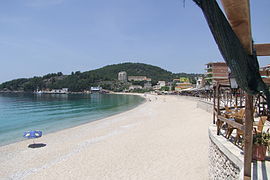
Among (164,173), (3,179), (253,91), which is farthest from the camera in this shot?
(3,179)

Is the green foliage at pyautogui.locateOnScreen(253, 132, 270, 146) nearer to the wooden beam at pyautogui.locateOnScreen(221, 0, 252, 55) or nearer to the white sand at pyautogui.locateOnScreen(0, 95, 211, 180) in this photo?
the white sand at pyautogui.locateOnScreen(0, 95, 211, 180)

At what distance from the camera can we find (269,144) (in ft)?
14.1

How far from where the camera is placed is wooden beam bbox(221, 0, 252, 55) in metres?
1.32

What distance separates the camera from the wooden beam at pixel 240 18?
51.9 inches

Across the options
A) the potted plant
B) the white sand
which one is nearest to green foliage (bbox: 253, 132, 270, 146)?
the potted plant

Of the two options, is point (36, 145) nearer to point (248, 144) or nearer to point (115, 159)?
point (115, 159)

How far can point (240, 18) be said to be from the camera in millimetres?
1511

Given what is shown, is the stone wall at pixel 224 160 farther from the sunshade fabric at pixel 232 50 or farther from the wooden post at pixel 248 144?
the sunshade fabric at pixel 232 50

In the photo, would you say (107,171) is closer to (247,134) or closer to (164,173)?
(164,173)

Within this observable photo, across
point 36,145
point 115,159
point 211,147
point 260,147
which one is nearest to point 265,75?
point 260,147

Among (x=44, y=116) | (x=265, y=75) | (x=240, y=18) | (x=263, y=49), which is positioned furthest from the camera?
(x=44, y=116)

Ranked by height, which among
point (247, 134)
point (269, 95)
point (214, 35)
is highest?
point (214, 35)

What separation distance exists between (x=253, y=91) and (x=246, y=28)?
0.70m

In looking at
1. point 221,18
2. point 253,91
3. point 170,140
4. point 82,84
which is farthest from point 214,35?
point 82,84
